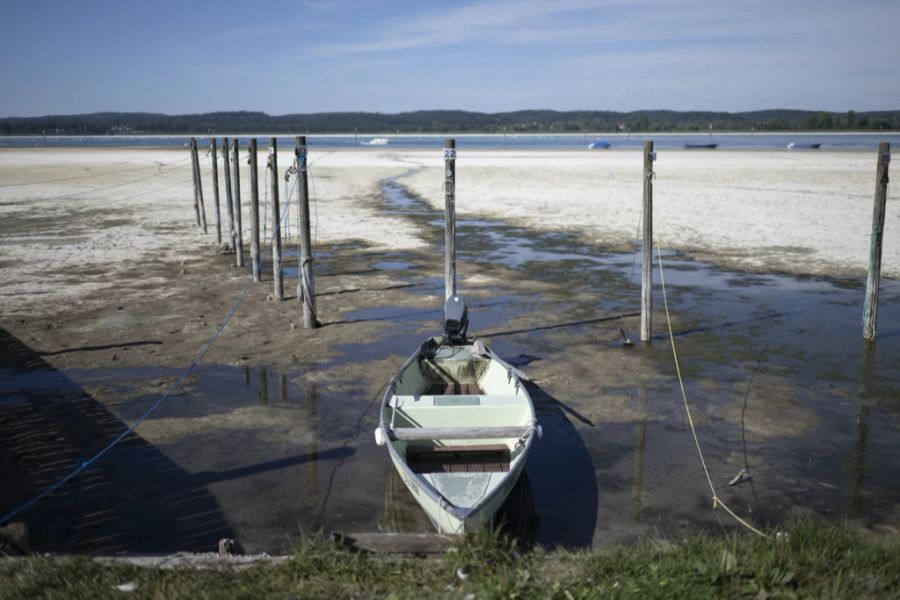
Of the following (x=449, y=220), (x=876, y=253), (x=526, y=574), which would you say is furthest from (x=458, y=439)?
(x=876, y=253)

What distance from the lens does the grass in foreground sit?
5.10 m

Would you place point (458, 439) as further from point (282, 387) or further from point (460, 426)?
point (282, 387)

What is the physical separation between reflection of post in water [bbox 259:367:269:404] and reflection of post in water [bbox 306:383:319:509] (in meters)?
0.59

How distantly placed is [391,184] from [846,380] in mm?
36940

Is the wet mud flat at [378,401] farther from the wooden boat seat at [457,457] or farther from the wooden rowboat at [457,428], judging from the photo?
the wooden rowboat at [457,428]

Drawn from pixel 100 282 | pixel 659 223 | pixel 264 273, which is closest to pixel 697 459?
pixel 264 273

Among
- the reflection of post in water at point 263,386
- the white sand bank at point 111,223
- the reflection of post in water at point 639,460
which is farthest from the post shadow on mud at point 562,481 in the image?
the white sand bank at point 111,223

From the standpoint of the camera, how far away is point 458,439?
25.0 ft

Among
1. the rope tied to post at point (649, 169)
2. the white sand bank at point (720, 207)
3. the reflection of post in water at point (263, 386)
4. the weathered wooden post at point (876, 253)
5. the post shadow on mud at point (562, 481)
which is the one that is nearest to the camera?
the post shadow on mud at point (562, 481)

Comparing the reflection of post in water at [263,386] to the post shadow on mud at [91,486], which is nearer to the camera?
the post shadow on mud at [91,486]

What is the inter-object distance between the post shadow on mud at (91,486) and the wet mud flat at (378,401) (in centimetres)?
3

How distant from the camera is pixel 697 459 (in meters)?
8.54

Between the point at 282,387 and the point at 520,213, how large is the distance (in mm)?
21207

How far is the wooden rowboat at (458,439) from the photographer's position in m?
6.20
